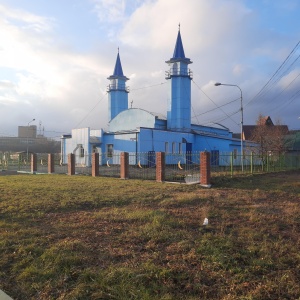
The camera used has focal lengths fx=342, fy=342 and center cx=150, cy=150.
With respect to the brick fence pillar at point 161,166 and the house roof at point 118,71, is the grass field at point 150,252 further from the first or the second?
the house roof at point 118,71

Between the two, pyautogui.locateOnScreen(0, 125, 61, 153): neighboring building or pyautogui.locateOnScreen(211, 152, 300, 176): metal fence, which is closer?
pyautogui.locateOnScreen(211, 152, 300, 176): metal fence

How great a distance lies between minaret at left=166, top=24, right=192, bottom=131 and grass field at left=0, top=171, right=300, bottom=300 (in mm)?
31514

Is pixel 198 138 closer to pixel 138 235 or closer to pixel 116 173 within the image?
pixel 116 173

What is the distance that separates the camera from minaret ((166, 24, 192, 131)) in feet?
135

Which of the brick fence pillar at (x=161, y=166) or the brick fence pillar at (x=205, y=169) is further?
the brick fence pillar at (x=161, y=166)

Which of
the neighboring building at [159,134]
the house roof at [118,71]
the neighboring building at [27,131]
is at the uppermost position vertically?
the house roof at [118,71]

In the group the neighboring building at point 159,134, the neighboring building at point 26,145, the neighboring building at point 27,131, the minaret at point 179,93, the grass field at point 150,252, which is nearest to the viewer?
the grass field at point 150,252

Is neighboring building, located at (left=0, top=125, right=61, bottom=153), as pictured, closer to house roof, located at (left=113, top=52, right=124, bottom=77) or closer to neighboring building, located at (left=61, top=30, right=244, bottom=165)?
house roof, located at (left=113, top=52, right=124, bottom=77)

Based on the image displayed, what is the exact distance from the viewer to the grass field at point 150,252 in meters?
4.24

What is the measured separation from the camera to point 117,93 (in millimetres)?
47625

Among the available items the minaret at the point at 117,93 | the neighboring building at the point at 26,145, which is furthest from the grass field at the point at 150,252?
the neighboring building at the point at 26,145

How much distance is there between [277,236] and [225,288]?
2.76 metres

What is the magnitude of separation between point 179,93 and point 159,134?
8620 mm

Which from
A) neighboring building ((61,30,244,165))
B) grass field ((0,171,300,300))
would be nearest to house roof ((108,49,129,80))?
neighboring building ((61,30,244,165))
